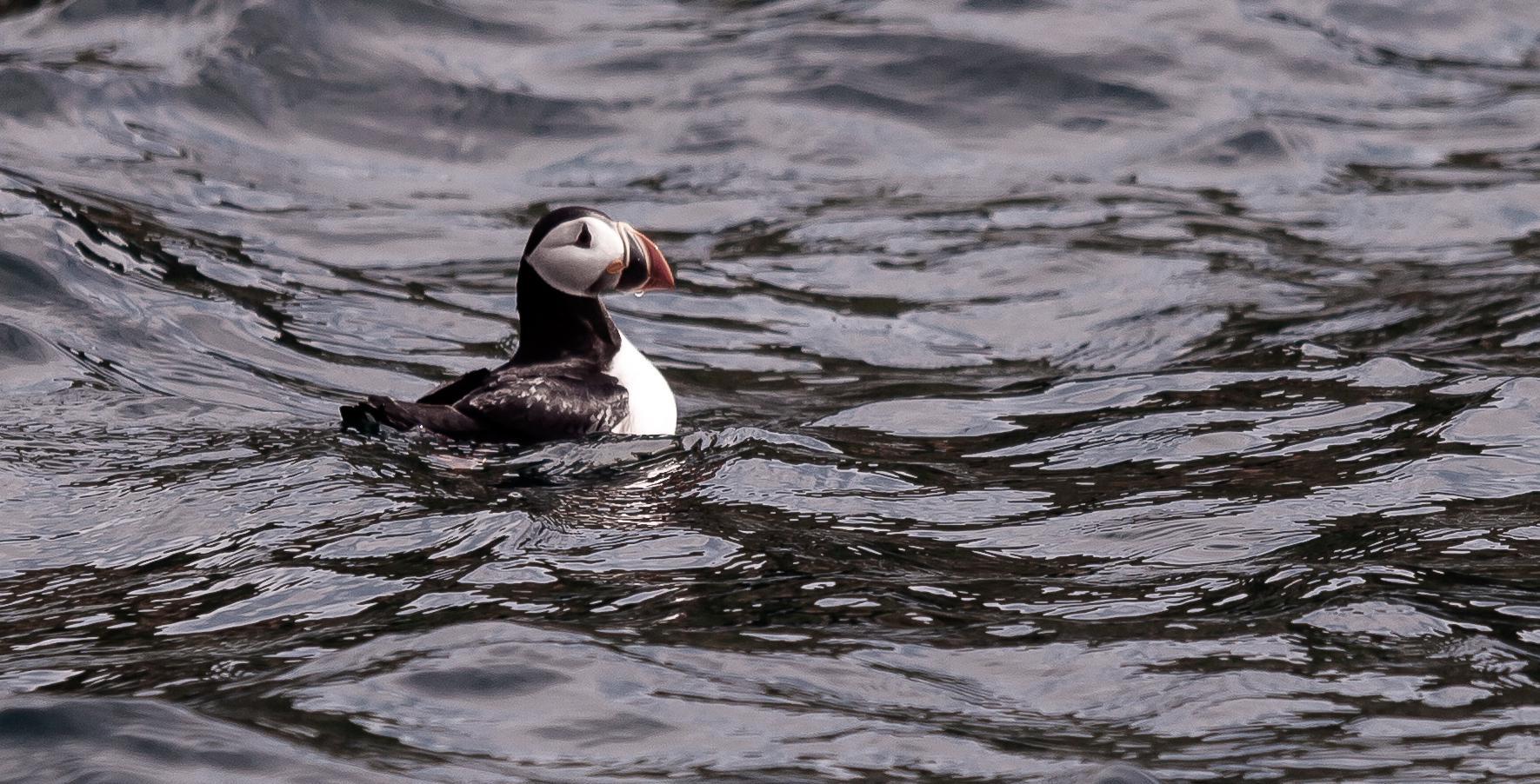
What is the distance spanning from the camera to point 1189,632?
4.89 m

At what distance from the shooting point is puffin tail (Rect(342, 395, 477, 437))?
20.0 feet

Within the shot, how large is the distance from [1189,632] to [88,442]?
13.3 ft

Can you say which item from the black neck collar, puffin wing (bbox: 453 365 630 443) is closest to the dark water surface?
puffin wing (bbox: 453 365 630 443)

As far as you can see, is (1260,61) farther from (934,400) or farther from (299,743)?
(299,743)

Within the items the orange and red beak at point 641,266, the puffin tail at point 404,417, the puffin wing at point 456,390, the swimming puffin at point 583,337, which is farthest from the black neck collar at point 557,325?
the puffin tail at point 404,417

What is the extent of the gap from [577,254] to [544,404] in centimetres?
77

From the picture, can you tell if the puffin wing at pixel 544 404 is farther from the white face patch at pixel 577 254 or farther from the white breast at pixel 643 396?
the white face patch at pixel 577 254

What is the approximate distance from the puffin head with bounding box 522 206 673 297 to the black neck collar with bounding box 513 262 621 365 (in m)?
0.03

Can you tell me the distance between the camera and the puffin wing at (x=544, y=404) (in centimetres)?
641

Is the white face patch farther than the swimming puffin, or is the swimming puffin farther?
the white face patch

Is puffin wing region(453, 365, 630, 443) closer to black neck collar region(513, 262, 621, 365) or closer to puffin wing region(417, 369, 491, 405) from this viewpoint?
puffin wing region(417, 369, 491, 405)

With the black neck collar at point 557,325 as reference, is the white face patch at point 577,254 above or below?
above

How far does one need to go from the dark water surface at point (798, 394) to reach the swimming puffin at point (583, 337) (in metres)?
0.16

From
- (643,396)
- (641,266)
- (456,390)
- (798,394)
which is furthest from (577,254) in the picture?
(798,394)
